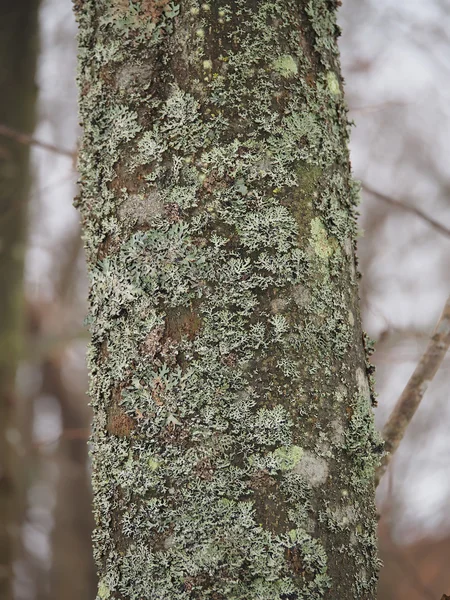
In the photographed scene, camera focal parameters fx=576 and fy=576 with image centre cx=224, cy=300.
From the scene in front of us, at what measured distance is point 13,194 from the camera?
3857mm

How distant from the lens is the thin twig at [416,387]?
127 cm

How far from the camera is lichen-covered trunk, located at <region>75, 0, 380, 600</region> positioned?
809mm

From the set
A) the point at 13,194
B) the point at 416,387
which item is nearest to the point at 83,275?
the point at 13,194

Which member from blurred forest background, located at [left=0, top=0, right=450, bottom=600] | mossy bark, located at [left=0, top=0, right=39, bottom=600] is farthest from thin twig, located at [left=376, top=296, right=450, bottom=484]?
mossy bark, located at [left=0, top=0, right=39, bottom=600]

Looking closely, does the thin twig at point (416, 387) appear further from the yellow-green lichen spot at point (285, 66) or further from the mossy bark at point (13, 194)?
the mossy bark at point (13, 194)

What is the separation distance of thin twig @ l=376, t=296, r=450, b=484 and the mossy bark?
2959mm

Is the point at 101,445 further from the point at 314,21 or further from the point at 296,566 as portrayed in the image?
the point at 314,21

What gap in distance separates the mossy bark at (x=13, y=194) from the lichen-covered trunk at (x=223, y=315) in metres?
3.01

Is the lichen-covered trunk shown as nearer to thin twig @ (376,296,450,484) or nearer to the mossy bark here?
thin twig @ (376,296,450,484)

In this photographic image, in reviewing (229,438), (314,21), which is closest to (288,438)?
(229,438)

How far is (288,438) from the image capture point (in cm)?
83

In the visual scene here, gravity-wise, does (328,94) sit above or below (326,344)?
above

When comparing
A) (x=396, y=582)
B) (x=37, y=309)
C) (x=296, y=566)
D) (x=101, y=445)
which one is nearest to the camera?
(x=296, y=566)

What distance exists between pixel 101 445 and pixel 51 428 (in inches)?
323
